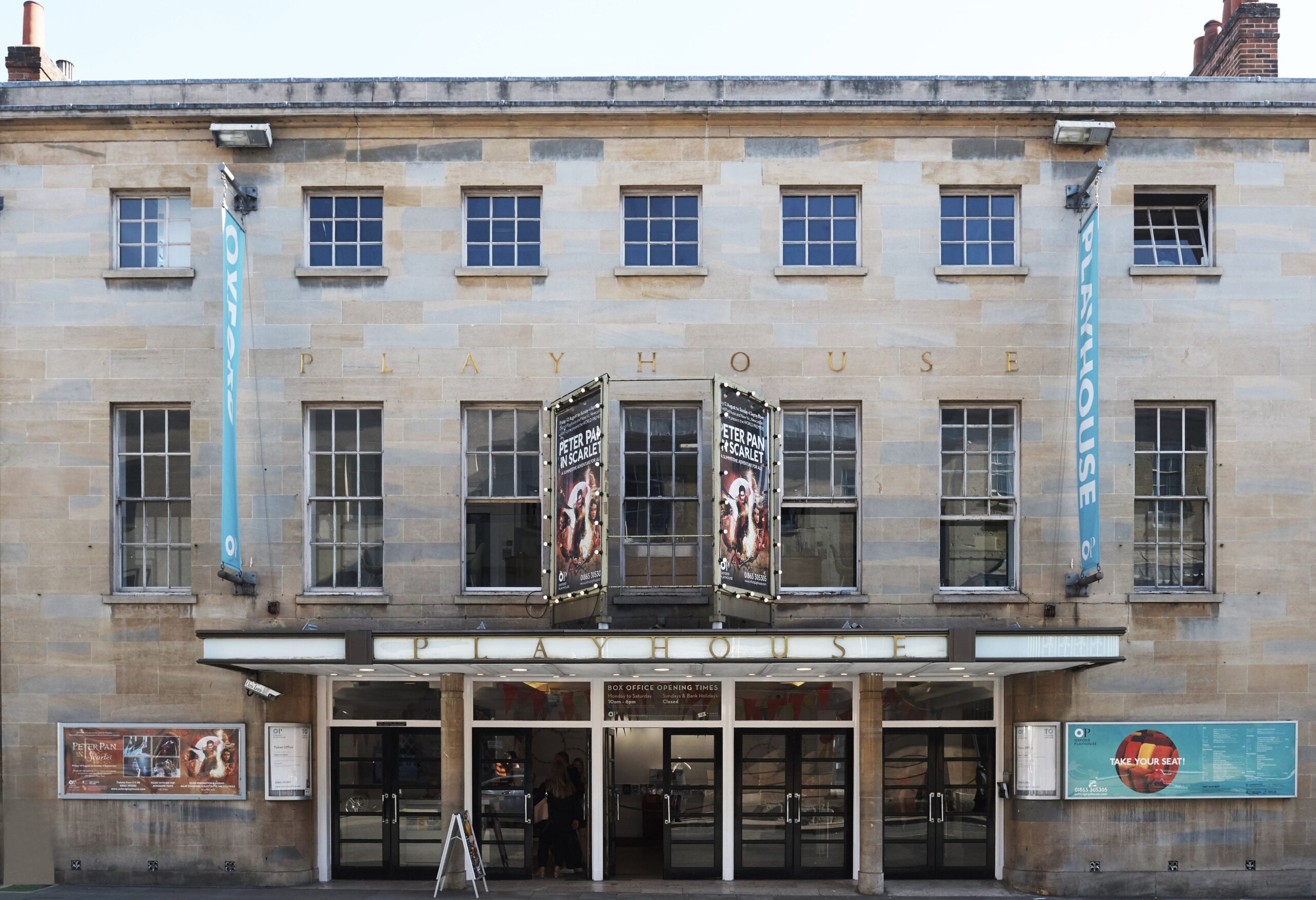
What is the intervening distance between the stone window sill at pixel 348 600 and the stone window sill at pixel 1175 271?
1159 cm

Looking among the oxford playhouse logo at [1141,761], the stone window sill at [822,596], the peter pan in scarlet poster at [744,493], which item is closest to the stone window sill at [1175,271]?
the peter pan in scarlet poster at [744,493]

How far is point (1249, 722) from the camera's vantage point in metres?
15.8

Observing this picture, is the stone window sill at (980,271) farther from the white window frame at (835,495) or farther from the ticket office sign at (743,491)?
the ticket office sign at (743,491)

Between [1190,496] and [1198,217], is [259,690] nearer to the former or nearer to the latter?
[1190,496]

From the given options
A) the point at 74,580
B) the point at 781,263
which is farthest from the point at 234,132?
the point at 781,263

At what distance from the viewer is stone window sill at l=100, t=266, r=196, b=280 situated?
16344 millimetres

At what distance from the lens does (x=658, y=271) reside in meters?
16.3

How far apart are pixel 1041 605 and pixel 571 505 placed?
680 cm

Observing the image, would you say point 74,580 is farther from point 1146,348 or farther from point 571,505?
point 1146,348

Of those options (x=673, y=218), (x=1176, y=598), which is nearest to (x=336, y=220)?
(x=673, y=218)

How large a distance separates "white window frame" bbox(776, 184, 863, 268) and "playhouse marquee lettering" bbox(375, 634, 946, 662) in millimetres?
5612

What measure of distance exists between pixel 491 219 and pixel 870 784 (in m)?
9.58

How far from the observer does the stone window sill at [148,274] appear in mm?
16344

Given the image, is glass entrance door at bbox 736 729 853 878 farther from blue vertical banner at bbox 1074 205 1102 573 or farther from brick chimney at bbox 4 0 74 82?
brick chimney at bbox 4 0 74 82
